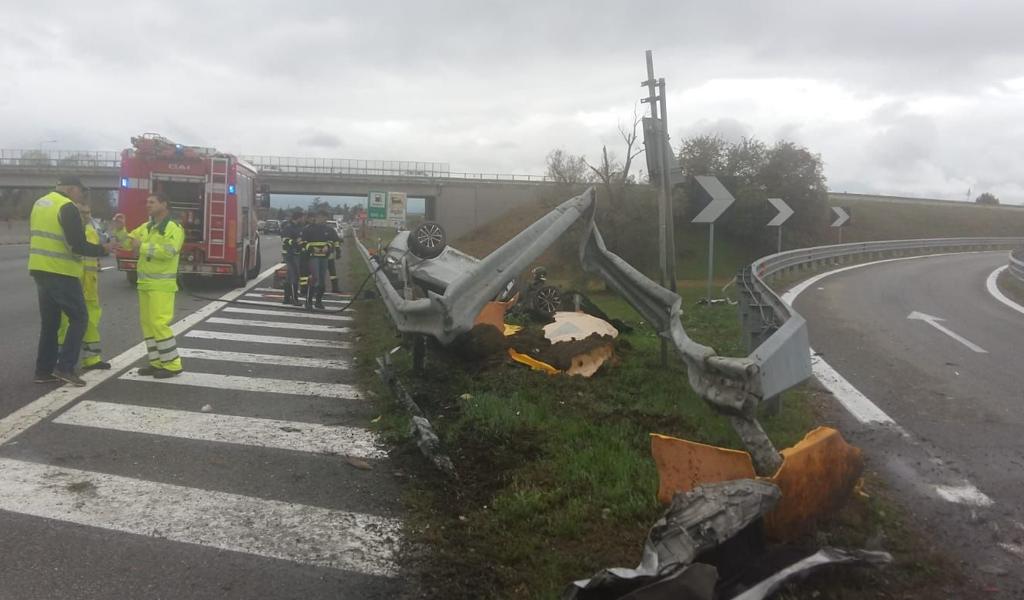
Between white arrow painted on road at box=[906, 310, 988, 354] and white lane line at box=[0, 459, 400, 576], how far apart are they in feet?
29.2

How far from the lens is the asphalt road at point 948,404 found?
4.17 m

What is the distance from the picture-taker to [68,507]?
14.5 ft

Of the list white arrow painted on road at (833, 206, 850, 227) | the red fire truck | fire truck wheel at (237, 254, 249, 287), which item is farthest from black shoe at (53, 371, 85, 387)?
white arrow painted on road at (833, 206, 850, 227)

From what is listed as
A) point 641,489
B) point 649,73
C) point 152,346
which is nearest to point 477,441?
point 641,489

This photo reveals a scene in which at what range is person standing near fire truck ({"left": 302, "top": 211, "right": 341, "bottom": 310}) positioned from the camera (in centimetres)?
1424

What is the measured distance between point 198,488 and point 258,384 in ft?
9.94

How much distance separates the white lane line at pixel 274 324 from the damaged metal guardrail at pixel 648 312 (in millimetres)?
1397

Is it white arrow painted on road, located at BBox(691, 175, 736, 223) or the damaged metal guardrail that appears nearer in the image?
the damaged metal guardrail

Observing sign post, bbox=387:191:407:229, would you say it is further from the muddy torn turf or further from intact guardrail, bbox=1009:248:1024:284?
the muddy torn turf

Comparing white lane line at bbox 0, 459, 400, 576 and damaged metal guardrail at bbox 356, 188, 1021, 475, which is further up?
damaged metal guardrail at bbox 356, 188, 1021, 475

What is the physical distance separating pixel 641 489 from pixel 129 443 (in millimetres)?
3657

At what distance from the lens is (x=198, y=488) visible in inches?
190

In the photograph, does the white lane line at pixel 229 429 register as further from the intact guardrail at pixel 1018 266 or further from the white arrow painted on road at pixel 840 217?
the white arrow painted on road at pixel 840 217

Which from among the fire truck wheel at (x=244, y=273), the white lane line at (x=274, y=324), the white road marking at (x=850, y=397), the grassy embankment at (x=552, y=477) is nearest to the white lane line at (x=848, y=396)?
the white road marking at (x=850, y=397)
